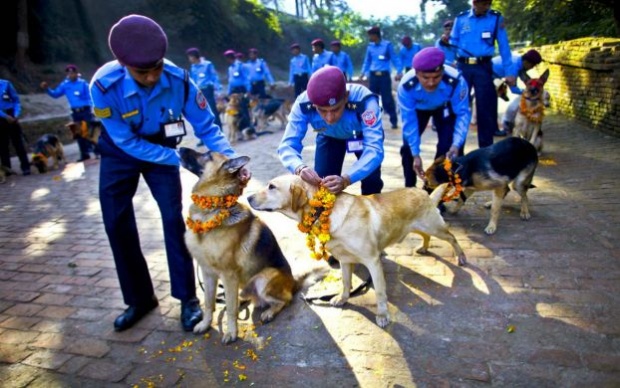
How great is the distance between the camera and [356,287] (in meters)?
3.87

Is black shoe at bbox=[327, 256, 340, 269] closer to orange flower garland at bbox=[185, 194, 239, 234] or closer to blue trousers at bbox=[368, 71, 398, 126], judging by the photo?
orange flower garland at bbox=[185, 194, 239, 234]

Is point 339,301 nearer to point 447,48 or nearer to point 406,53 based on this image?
point 447,48

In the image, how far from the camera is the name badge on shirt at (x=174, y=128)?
3.26 m

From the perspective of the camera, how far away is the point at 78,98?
1135 cm

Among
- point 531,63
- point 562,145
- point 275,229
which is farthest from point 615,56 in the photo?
point 275,229

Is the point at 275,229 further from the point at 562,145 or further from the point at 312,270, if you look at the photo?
the point at 562,145

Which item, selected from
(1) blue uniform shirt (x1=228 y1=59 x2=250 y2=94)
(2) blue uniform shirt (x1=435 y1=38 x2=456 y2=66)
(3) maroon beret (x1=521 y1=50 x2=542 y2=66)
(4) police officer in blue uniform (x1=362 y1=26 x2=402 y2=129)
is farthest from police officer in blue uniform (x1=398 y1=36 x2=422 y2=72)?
(3) maroon beret (x1=521 y1=50 x2=542 y2=66)

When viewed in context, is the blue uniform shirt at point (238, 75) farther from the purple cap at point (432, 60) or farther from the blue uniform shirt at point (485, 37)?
the purple cap at point (432, 60)

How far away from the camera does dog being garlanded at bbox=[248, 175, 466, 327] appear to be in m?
3.10

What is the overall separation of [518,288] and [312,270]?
1931 millimetres

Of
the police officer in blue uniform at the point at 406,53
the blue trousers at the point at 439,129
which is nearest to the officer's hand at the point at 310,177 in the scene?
the blue trousers at the point at 439,129

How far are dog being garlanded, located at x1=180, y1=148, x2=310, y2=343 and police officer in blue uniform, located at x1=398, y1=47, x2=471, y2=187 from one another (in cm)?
236

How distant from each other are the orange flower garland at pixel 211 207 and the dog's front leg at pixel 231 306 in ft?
1.48

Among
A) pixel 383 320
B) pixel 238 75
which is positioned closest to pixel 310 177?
pixel 383 320
